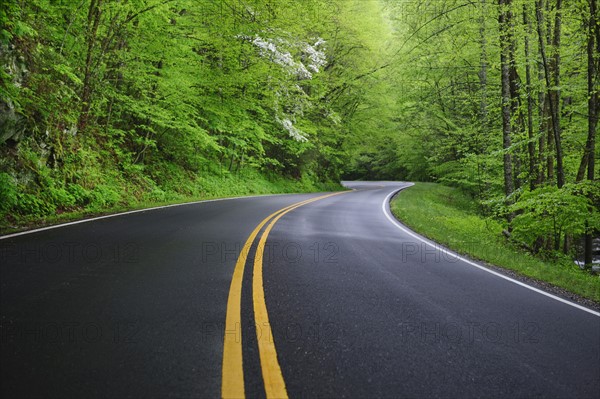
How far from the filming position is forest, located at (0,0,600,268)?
908 cm

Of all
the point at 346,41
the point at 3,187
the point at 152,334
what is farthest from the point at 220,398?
the point at 346,41

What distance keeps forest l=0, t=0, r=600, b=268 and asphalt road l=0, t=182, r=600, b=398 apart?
4.59m

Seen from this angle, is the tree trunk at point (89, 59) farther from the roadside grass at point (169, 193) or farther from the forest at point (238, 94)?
the roadside grass at point (169, 193)

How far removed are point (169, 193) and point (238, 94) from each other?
598cm

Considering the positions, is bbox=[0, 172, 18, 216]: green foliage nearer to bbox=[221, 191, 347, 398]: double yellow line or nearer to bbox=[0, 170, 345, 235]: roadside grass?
bbox=[0, 170, 345, 235]: roadside grass

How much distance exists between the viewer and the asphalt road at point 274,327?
2.58 m

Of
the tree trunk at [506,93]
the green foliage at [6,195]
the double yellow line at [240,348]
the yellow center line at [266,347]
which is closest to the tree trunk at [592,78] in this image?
the tree trunk at [506,93]

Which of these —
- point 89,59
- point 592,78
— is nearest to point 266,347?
point 592,78

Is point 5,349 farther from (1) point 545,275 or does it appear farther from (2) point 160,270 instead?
(1) point 545,275

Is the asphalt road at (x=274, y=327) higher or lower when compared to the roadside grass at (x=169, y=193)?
lower

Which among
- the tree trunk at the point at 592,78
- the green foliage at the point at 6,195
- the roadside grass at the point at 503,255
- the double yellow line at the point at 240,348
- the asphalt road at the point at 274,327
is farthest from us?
the tree trunk at the point at 592,78

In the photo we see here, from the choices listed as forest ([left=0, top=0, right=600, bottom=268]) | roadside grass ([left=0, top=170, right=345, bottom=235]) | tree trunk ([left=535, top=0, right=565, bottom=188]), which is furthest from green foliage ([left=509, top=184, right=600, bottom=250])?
roadside grass ([left=0, top=170, right=345, bottom=235])

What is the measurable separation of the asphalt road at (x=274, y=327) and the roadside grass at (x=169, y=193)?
8.22ft

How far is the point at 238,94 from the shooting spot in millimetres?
17797
